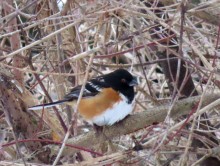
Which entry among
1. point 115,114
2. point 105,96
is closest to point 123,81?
point 105,96

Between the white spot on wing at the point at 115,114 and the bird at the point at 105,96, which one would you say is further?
the bird at the point at 105,96

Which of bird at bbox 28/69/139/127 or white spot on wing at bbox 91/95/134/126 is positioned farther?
bird at bbox 28/69/139/127

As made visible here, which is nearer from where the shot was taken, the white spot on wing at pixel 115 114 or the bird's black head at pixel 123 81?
the white spot on wing at pixel 115 114

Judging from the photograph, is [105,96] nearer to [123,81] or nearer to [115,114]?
[123,81]

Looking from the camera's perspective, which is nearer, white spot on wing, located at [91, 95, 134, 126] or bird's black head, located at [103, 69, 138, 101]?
white spot on wing, located at [91, 95, 134, 126]

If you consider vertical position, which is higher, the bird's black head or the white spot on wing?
the bird's black head

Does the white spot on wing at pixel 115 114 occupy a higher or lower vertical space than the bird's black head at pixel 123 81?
lower

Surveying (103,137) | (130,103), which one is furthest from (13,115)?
(130,103)
